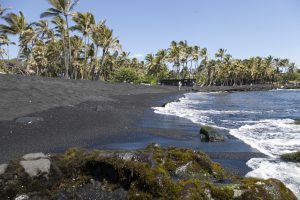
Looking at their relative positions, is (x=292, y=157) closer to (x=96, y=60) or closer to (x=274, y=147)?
(x=274, y=147)

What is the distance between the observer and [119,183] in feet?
19.0

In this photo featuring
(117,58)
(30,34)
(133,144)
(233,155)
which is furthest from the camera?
(117,58)

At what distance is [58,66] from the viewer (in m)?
78.4

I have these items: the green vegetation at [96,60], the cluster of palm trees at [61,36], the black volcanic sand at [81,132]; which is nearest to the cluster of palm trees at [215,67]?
the green vegetation at [96,60]

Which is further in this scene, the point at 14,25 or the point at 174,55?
the point at 174,55

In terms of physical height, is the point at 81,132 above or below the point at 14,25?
below

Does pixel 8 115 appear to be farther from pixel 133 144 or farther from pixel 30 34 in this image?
pixel 30 34

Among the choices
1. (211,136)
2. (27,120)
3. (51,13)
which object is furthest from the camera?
(51,13)

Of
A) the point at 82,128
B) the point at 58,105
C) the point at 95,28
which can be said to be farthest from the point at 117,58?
the point at 82,128

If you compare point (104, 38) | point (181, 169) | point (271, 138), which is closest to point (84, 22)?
point (104, 38)

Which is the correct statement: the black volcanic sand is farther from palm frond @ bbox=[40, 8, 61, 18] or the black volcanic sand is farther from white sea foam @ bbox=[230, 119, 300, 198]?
palm frond @ bbox=[40, 8, 61, 18]

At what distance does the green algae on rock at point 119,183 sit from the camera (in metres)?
5.50

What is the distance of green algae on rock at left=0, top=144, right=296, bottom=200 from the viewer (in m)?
5.50

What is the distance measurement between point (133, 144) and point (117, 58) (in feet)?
311
